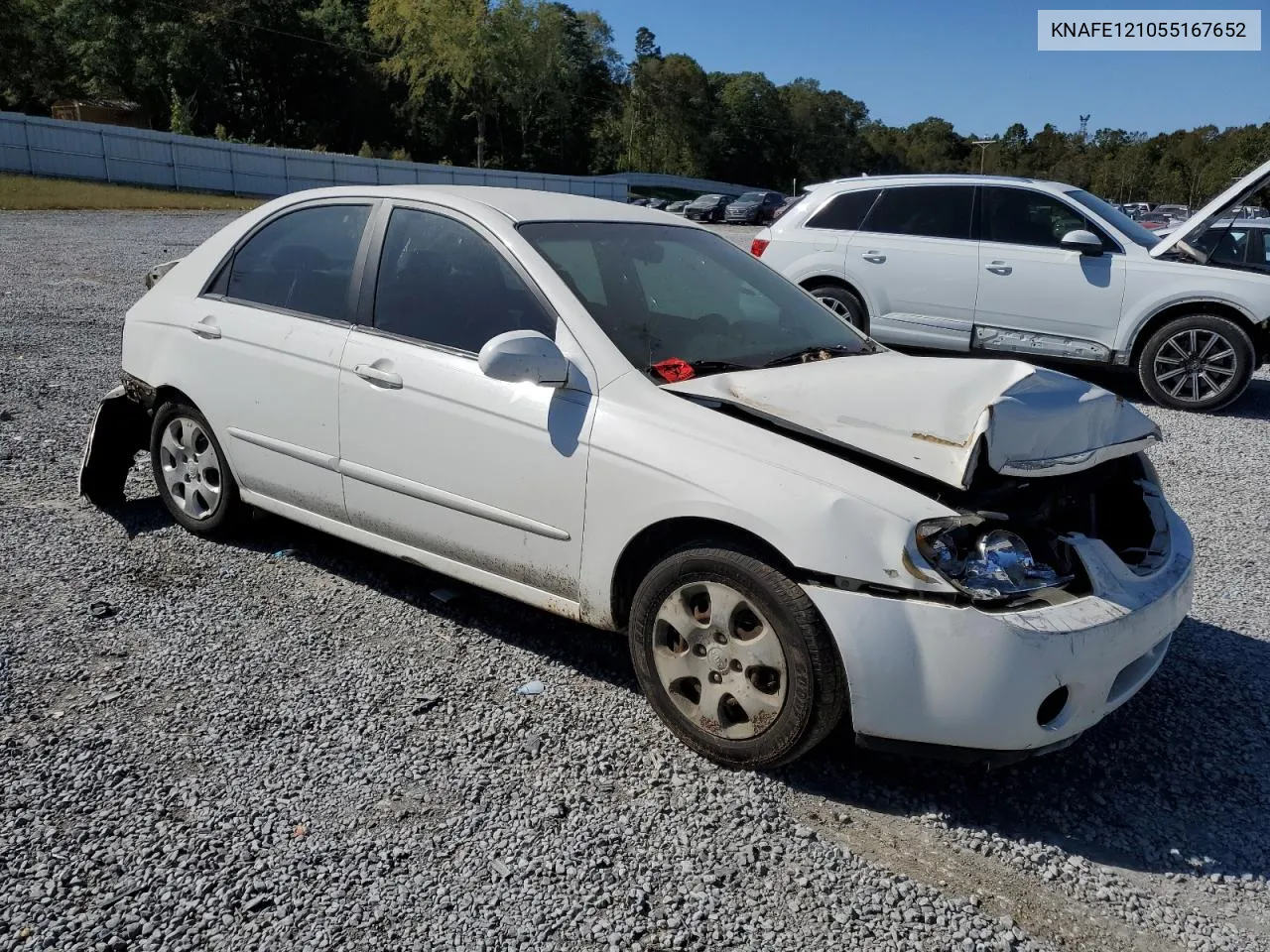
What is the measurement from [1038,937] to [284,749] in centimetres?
220

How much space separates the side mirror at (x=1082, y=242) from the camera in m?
8.35

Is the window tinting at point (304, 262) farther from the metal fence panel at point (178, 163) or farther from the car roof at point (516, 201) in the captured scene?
the metal fence panel at point (178, 163)

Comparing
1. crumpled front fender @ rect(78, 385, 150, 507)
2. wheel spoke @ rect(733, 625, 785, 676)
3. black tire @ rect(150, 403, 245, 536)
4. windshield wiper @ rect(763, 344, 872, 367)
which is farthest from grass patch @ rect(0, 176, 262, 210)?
wheel spoke @ rect(733, 625, 785, 676)

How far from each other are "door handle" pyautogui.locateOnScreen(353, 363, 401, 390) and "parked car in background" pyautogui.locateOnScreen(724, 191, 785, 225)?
4226 centimetres

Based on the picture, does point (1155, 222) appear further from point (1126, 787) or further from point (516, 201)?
point (1126, 787)

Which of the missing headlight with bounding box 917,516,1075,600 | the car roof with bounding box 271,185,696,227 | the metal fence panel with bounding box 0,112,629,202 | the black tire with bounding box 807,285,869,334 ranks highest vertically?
the metal fence panel with bounding box 0,112,629,202

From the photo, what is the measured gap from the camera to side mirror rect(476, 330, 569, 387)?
3.20 metres

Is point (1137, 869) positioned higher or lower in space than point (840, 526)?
lower

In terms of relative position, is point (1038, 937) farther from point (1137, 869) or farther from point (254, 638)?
point (254, 638)

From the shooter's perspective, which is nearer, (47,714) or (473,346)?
(47,714)

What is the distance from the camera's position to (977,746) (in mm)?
2764

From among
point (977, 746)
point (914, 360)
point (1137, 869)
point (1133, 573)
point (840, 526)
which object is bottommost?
point (1137, 869)

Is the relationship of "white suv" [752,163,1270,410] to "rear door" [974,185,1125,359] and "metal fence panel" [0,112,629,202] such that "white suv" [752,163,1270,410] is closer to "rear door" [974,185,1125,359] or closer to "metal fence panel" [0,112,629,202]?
"rear door" [974,185,1125,359]

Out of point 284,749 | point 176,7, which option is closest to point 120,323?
point 284,749
